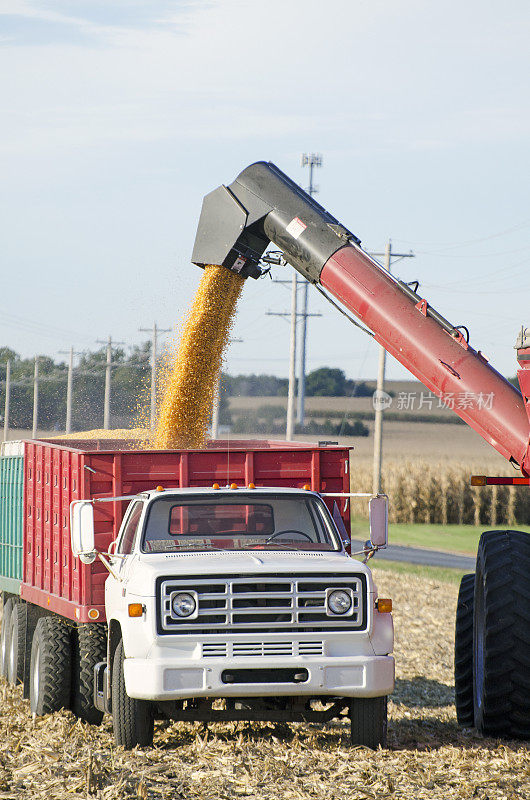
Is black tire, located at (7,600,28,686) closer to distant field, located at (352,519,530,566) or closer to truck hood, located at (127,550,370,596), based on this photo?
truck hood, located at (127,550,370,596)

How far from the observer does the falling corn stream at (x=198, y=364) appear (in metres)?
12.6

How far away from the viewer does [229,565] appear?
8.55m

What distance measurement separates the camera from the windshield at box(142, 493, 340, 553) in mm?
Answer: 9344

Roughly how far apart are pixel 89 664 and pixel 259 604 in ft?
8.73

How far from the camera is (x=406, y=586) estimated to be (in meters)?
24.4

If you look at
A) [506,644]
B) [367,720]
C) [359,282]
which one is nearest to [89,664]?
[367,720]

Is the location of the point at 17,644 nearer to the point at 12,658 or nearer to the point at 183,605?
the point at 12,658

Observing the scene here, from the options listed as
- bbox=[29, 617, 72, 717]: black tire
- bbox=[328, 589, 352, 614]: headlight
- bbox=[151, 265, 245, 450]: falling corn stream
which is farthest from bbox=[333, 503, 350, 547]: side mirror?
bbox=[151, 265, 245, 450]: falling corn stream

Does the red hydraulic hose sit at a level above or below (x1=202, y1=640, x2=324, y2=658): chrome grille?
above

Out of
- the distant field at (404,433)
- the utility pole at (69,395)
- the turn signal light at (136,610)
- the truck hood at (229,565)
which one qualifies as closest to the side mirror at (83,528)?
the truck hood at (229,565)

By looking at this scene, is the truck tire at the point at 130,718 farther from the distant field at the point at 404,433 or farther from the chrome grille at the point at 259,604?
the distant field at the point at 404,433

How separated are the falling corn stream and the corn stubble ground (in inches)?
145

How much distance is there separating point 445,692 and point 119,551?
503 cm

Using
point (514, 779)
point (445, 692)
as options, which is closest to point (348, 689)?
point (514, 779)
